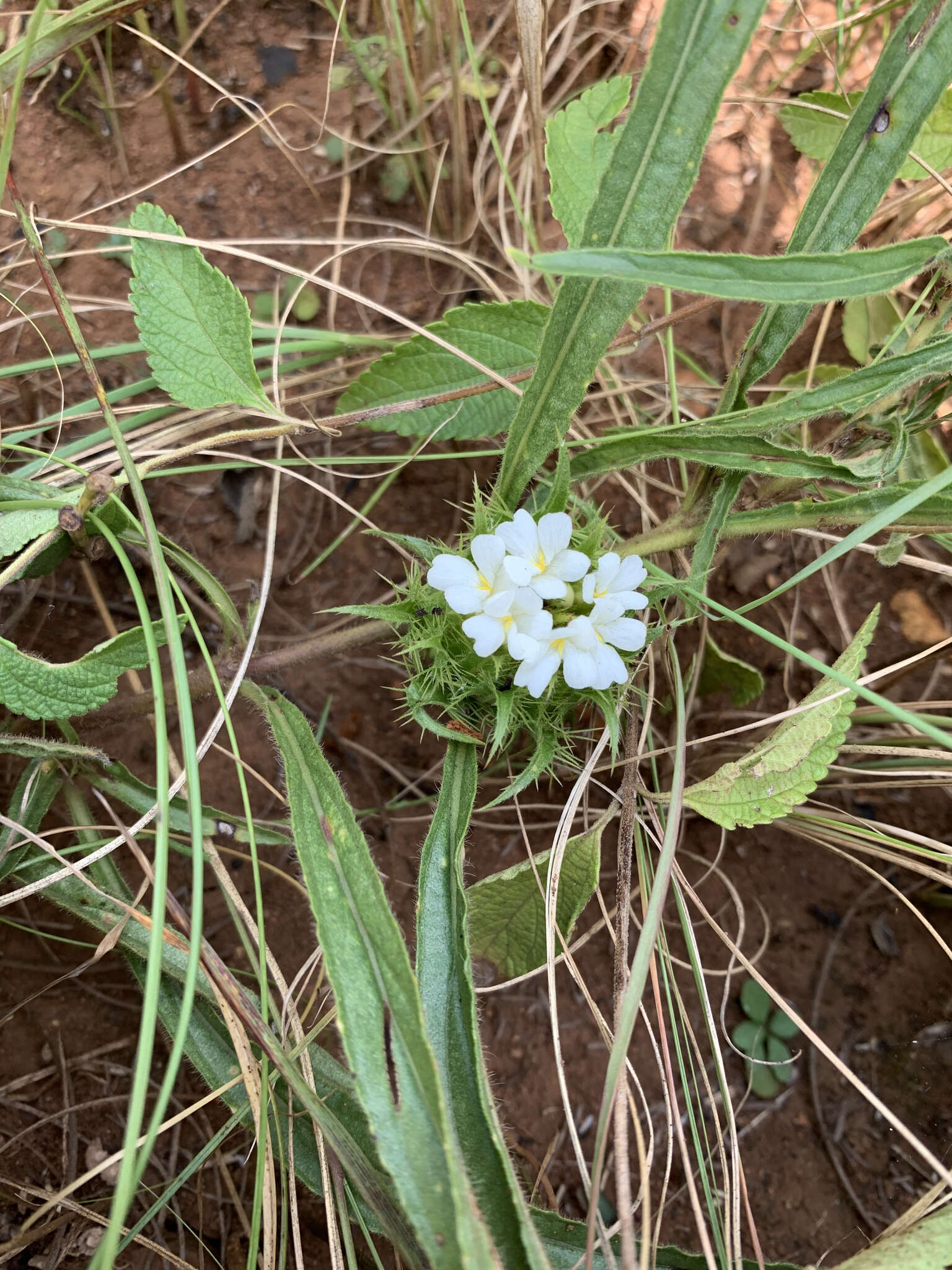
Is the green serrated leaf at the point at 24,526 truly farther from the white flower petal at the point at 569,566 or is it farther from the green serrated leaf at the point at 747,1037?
the green serrated leaf at the point at 747,1037

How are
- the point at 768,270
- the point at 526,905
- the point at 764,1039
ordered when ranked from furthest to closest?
the point at 764,1039
the point at 526,905
the point at 768,270

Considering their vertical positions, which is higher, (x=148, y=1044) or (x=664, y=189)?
(x=664, y=189)

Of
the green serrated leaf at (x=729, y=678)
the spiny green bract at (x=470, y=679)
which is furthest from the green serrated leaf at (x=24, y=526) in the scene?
the green serrated leaf at (x=729, y=678)

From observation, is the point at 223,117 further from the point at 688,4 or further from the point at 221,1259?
the point at 221,1259

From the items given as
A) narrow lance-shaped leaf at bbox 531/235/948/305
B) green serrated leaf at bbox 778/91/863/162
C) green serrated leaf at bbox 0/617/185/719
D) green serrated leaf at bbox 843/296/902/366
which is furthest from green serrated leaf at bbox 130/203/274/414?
green serrated leaf at bbox 843/296/902/366

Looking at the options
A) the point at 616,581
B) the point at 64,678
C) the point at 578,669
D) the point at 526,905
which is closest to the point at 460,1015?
the point at 526,905

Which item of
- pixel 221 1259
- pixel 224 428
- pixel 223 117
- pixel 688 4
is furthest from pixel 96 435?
pixel 221 1259

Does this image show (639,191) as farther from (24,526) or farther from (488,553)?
(24,526)
